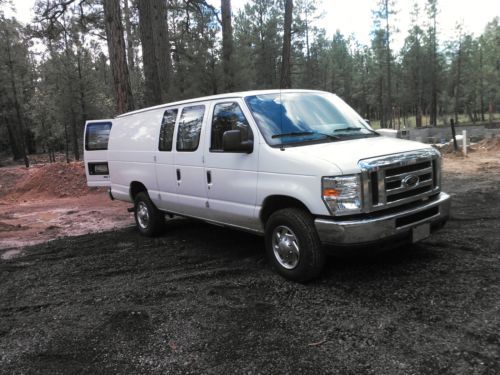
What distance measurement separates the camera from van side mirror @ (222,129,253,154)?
4.88 m

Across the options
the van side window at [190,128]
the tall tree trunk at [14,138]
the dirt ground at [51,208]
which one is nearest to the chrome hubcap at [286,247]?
the van side window at [190,128]

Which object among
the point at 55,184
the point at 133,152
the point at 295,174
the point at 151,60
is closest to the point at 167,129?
the point at 133,152

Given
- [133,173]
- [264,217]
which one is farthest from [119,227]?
[264,217]

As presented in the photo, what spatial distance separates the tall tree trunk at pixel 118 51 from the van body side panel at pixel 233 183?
28.2ft

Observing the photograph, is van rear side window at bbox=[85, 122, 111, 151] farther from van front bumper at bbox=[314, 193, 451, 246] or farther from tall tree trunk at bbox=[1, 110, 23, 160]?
tall tree trunk at bbox=[1, 110, 23, 160]

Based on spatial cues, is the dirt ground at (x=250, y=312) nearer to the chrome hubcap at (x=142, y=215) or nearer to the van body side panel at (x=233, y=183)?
the van body side panel at (x=233, y=183)

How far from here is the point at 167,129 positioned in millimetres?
6602

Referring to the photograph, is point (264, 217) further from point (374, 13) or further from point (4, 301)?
point (374, 13)

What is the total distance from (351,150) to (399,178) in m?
0.56

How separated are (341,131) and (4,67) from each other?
106 feet

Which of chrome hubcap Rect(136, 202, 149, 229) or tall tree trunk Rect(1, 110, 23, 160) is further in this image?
tall tree trunk Rect(1, 110, 23, 160)

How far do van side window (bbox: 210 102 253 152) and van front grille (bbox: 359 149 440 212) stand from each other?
1530mm

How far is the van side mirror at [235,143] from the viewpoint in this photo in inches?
192

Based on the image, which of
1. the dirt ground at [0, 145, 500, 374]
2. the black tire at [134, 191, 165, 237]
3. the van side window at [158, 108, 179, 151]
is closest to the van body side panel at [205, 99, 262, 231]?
the dirt ground at [0, 145, 500, 374]
